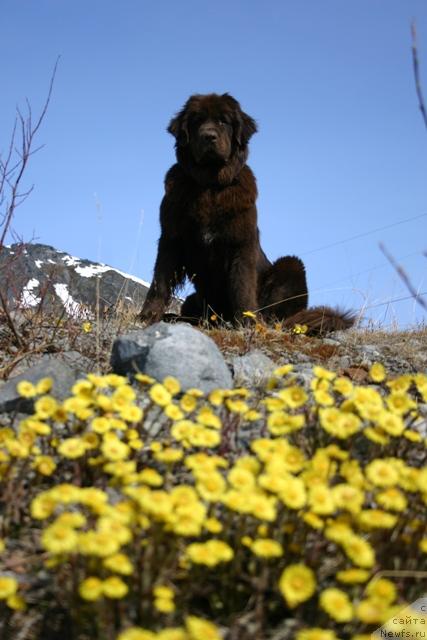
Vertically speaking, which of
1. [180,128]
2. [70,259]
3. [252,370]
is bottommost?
[252,370]

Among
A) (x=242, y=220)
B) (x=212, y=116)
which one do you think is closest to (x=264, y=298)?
(x=242, y=220)

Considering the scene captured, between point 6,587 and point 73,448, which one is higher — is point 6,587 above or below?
below

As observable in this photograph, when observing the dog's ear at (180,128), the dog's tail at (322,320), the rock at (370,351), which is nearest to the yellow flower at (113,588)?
the rock at (370,351)

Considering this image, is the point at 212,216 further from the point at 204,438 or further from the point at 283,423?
the point at 204,438

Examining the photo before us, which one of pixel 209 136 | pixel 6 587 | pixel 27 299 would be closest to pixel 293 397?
pixel 6 587

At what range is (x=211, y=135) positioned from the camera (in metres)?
5.88

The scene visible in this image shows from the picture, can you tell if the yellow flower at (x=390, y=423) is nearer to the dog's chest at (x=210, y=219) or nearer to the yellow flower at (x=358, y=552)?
the yellow flower at (x=358, y=552)

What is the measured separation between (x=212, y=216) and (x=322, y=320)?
1.38 metres

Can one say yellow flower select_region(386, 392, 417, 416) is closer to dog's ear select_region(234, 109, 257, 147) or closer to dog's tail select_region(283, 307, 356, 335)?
dog's tail select_region(283, 307, 356, 335)

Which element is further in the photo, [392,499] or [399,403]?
[399,403]

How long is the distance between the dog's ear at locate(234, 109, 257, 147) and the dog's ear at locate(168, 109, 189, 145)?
0.47 m

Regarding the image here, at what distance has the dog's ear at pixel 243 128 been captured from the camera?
6281 mm

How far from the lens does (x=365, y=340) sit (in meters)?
5.90

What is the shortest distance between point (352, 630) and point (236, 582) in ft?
1.19
